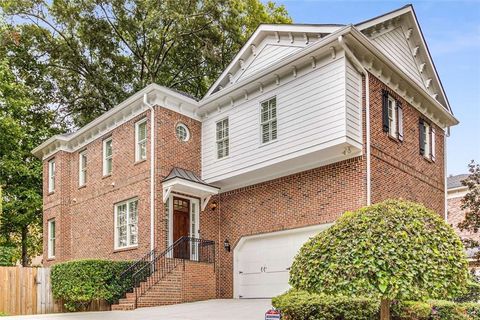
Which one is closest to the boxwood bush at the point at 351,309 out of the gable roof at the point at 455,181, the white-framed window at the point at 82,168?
the white-framed window at the point at 82,168

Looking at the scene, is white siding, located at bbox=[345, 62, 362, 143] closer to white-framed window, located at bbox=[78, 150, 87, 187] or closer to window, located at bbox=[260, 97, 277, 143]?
window, located at bbox=[260, 97, 277, 143]

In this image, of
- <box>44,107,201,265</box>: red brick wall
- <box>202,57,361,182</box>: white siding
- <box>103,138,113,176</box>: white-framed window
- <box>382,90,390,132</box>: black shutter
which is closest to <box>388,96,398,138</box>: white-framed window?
<box>382,90,390,132</box>: black shutter

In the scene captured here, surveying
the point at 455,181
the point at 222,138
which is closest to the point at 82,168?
the point at 222,138

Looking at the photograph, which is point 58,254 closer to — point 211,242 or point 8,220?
point 8,220

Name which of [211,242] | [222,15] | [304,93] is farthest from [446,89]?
[222,15]

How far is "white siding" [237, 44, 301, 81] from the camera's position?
625 inches

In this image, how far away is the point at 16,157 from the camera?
24766 mm

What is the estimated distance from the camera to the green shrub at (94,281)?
14820 mm

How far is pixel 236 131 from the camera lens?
16188 mm

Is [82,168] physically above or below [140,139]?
below

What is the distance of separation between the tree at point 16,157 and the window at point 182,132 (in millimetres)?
10803

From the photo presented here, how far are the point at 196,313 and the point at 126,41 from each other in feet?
68.2

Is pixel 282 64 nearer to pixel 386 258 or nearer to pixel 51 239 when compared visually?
pixel 386 258

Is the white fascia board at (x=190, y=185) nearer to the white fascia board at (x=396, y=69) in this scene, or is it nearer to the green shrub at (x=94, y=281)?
the green shrub at (x=94, y=281)
